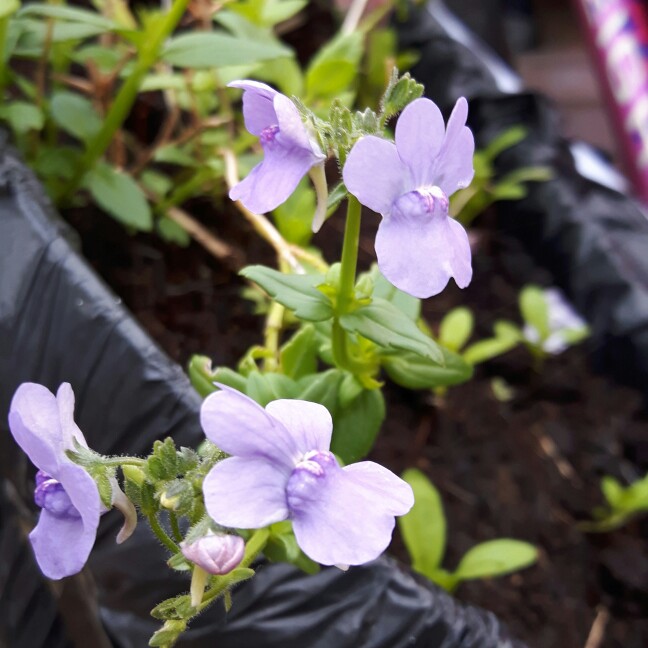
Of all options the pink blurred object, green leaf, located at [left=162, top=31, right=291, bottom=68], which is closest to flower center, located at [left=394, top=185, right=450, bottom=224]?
green leaf, located at [left=162, top=31, right=291, bottom=68]

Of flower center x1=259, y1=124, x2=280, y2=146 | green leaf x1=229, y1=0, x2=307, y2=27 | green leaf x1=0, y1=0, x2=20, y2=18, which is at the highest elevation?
green leaf x1=0, y1=0, x2=20, y2=18

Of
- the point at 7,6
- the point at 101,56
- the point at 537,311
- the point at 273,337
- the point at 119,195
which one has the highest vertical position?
the point at 7,6

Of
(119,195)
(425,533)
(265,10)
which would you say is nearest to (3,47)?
(119,195)

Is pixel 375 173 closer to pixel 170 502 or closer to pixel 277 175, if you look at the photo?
pixel 277 175

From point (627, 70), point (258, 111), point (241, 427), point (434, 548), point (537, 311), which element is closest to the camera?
point (241, 427)

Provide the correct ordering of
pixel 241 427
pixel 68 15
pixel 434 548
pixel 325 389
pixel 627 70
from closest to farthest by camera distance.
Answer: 1. pixel 241 427
2. pixel 325 389
3. pixel 68 15
4. pixel 434 548
5. pixel 627 70

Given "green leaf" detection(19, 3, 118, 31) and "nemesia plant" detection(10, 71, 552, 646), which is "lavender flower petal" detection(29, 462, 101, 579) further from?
"green leaf" detection(19, 3, 118, 31)

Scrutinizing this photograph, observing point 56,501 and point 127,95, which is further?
point 127,95
